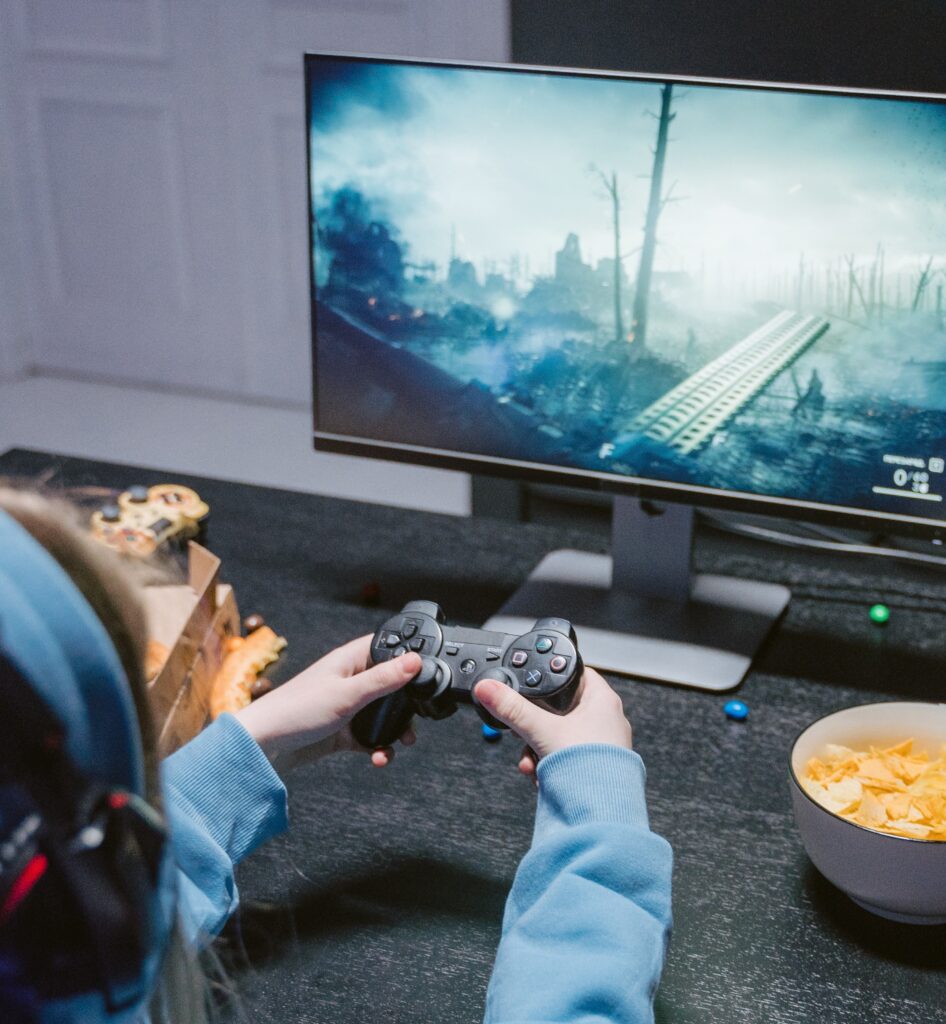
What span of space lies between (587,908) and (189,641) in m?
0.41

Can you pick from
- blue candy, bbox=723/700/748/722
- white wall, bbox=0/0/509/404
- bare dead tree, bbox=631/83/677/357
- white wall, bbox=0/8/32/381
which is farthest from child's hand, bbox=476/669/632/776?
white wall, bbox=0/8/32/381

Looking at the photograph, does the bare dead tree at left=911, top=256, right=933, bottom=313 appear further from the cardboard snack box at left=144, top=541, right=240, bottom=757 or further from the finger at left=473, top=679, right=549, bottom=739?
the cardboard snack box at left=144, top=541, right=240, bottom=757

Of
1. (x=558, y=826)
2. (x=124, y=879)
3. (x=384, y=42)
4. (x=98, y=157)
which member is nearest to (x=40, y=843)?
(x=124, y=879)

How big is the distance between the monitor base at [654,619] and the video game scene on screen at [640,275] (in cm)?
14

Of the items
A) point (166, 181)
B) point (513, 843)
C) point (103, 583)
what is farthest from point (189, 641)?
point (166, 181)

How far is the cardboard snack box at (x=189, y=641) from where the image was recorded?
0.84 metres

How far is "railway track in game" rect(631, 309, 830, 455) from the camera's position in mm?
910

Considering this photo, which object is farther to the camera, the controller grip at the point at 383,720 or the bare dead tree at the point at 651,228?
the bare dead tree at the point at 651,228

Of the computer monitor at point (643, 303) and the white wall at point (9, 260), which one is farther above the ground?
the computer monitor at point (643, 303)

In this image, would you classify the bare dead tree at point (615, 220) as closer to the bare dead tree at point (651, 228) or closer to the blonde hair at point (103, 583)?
the bare dead tree at point (651, 228)

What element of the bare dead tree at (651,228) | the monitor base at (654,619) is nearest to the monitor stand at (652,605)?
the monitor base at (654,619)

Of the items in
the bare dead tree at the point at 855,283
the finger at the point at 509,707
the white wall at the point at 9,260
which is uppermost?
the bare dead tree at the point at 855,283

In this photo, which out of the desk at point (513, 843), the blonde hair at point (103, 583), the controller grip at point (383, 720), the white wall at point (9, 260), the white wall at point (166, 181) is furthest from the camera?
the white wall at point (9, 260)

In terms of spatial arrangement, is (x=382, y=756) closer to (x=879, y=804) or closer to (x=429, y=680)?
(x=429, y=680)
